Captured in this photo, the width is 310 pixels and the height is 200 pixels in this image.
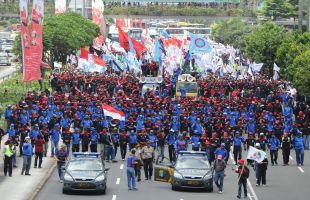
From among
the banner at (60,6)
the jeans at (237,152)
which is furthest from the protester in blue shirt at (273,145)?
the banner at (60,6)

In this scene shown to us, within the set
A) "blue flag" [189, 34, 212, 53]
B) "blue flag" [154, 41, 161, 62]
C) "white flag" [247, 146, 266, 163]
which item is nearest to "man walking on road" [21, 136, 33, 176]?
"white flag" [247, 146, 266, 163]

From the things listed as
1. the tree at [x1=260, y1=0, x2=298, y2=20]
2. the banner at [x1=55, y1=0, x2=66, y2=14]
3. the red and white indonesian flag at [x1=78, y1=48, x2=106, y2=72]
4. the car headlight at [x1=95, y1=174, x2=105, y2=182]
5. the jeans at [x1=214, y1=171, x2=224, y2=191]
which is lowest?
the tree at [x1=260, y1=0, x2=298, y2=20]

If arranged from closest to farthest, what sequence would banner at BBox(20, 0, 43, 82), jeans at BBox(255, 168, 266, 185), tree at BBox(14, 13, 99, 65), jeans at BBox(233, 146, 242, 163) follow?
jeans at BBox(255, 168, 266, 185) < jeans at BBox(233, 146, 242, 163) < banner at BBox(20, 0, 43, 82) < tree at BBox(14, 13, 99, 65)

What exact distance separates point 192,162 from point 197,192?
1.03 meters

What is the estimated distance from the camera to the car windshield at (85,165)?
39.9m

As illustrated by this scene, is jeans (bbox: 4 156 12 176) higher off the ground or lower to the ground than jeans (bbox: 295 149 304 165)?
higher

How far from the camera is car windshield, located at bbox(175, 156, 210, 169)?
135 ft

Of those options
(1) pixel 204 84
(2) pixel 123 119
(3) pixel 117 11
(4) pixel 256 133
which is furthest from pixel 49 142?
(3) pixel 117 11

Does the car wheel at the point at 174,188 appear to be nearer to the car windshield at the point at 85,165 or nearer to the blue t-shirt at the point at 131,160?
the blue t-shirt at the point at 131,160

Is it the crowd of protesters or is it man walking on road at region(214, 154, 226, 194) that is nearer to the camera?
man walking on road at region(214, 154, 226, 194)

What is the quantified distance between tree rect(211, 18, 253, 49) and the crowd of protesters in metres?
107

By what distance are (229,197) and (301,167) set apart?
28.8ft

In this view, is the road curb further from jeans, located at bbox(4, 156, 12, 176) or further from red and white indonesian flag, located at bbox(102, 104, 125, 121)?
red and white indonesian flag, located at bbox(102, 104, 125, 121)

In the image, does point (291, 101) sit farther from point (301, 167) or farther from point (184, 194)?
point (184, 194)
